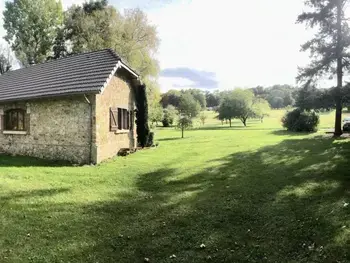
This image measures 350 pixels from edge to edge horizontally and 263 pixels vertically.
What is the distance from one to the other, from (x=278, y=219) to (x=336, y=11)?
21.1 metres

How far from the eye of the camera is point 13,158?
1573 centimetres

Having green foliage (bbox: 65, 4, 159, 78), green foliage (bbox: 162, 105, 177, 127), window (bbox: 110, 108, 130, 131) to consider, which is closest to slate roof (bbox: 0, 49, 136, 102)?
window (bbox: 110, 108, 130, 131)

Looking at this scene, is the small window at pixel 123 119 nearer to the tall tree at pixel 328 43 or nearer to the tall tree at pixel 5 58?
the tall tree at pixel 328 43

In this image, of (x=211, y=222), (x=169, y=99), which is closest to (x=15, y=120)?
(x=211, y=222)

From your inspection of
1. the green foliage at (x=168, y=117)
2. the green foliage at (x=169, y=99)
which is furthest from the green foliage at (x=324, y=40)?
the green foliage at (x=169, y=99)

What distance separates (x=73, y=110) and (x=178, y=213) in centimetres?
963

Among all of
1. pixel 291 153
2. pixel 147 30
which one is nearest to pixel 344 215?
pixel 291 153

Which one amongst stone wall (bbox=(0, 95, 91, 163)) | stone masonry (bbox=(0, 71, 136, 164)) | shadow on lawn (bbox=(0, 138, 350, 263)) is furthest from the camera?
stone wall (bbox=(0, 95, 91, 163))

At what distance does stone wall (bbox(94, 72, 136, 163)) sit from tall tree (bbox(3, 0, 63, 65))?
75.6ft

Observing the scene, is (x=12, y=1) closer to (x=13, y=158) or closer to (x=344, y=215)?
(x=13, y=158)

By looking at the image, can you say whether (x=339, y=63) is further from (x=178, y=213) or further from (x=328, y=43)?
(x=178, y=213)

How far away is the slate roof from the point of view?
14723 millimetres

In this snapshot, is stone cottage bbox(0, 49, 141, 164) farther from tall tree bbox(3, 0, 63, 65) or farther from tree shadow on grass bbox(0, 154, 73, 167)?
tall tree bbox(3, 0, 63, 65)

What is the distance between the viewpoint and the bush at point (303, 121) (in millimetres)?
30594
